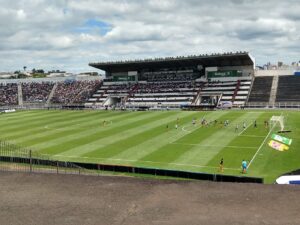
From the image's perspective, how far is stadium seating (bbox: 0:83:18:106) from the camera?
119m

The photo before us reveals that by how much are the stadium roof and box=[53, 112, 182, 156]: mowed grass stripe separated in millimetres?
34571

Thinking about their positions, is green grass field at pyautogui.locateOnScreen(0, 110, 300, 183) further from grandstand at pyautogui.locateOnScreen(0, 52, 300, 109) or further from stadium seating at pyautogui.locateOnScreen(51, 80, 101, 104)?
stadium seating at pyautogui.locateOnScreen(51, 80, 101, 104)

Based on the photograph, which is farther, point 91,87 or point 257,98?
point 91,87

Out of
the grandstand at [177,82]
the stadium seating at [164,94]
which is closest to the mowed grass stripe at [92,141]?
the grandstand at [177,82]

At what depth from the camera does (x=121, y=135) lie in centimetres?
5253

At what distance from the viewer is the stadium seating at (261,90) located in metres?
92.3

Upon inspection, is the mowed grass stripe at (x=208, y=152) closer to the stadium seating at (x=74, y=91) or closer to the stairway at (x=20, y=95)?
the stadium seating at (x=74, y=91)

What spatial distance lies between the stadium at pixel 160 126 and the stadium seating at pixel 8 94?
1.25ft

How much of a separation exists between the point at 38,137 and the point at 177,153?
21.9 m

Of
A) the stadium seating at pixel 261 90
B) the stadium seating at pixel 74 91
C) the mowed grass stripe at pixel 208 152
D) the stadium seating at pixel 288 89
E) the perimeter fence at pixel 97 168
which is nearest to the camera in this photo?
the perimeter fence at pixel 97 168

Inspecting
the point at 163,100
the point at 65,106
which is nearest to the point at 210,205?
the point at 163,100

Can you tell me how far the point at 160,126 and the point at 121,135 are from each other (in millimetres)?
10090

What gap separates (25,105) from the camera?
114m

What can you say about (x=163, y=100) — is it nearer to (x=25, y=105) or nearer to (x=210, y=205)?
(x=25, y=105)
